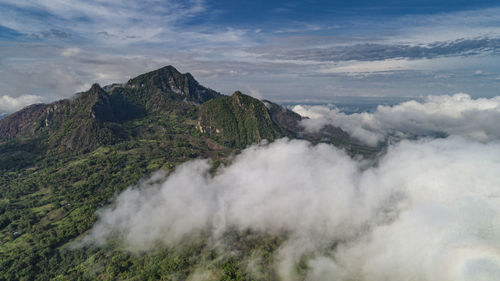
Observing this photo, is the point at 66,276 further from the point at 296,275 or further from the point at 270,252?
the point at 296,275

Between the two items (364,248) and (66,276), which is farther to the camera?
(364,248)

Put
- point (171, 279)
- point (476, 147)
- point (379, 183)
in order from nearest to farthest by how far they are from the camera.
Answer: point (476, 147) → point (171, 279) → point (379, 183)

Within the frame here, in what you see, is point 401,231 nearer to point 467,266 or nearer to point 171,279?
point 467,266

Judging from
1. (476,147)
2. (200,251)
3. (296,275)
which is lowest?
(296,275)

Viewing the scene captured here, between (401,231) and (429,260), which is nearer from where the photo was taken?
(429,260)

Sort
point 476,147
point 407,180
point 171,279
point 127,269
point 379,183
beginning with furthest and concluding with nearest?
point 379,183 < point 127,269 < point 171,279 < point 407,180 < point 476,147

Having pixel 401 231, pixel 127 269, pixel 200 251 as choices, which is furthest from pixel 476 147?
pixel 127 269

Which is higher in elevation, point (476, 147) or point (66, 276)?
point (476, 147)

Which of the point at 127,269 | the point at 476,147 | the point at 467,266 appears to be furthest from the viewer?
the point at 127,269

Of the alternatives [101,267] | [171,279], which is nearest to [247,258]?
[171,279]
